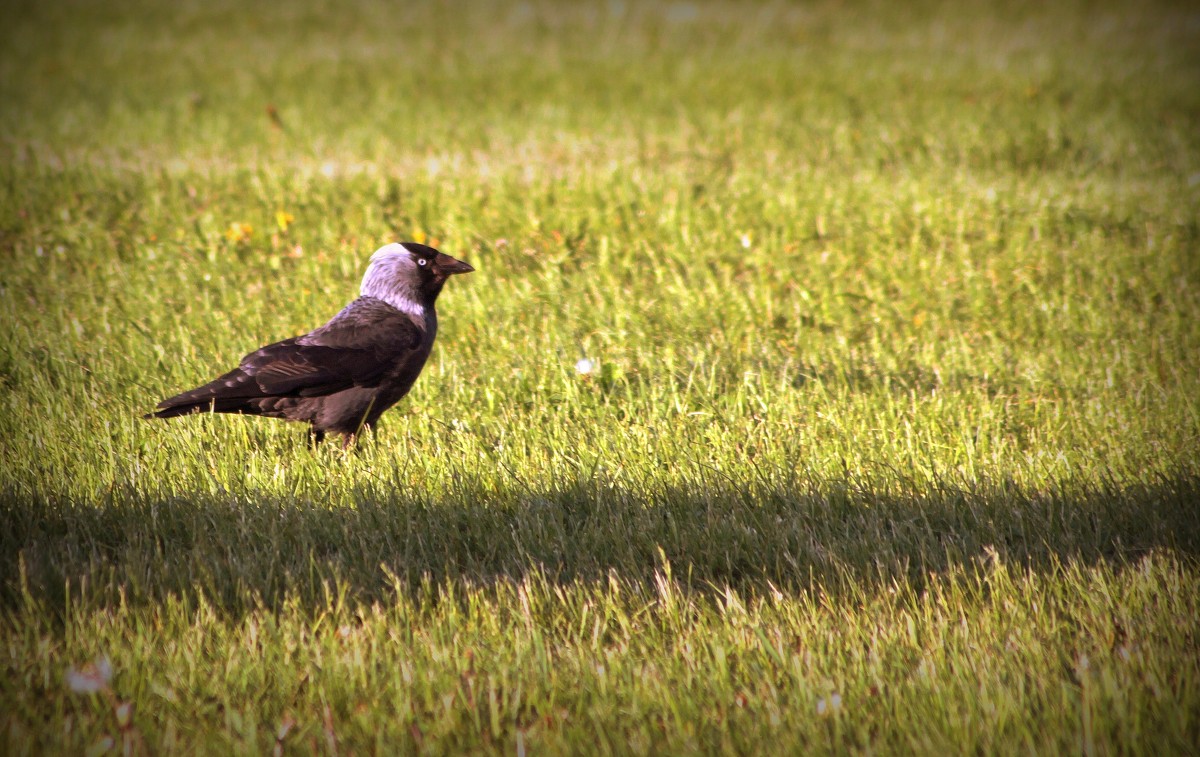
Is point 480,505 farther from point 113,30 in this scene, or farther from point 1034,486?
point 113,30

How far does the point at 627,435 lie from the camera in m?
4.66

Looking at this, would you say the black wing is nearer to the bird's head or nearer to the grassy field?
the bird's head

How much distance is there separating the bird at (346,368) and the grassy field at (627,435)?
0.23m

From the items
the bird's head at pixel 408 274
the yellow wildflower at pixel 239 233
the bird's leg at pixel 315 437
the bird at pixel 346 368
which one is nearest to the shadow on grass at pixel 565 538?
the bird at pixel 346 368

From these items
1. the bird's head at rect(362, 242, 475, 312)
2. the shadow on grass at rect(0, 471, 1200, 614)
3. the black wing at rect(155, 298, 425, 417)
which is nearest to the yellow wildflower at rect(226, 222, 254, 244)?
the bird's head at rect(362, 242, 475, 312)

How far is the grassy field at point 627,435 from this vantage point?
9.54ft

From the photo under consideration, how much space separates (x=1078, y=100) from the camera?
1087 centimetres

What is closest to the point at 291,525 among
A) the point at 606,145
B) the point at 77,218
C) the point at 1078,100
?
the point at 77,218

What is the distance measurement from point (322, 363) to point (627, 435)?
1401 mm

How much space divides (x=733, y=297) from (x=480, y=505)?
2.98 meters

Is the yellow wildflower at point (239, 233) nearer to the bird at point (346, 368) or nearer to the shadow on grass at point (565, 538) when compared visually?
the bird at point (346, 368)

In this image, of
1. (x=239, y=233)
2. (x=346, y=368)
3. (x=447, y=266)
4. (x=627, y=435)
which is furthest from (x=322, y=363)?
(x=239, y=233)

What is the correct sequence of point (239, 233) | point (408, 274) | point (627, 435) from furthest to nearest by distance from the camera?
1. point (239, 233)
2. point (408, 274)
3. point (627, 435)

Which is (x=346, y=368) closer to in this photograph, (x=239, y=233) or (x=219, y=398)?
(x=219, y=398)
